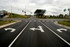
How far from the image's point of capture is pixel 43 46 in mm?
6031

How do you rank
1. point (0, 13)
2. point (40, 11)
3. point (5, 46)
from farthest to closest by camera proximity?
point (40, 11), point (0, 13), point (5, 46)

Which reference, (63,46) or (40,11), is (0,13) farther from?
(63,46)

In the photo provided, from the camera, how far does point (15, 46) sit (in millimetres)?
5938

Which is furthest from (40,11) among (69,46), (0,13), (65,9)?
(69,46)

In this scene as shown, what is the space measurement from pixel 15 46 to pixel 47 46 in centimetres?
213

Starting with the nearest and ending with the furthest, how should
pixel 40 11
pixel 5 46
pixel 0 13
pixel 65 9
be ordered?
1. pixel 5 46
2. pixel 65 9
3. pixel 0 13
4. pixel 40 11

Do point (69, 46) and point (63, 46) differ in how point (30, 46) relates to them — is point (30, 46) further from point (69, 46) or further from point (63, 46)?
point (69, 46)

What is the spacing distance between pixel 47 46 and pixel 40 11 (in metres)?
140

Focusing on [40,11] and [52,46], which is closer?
[52,46]

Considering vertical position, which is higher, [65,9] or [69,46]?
[65,9]

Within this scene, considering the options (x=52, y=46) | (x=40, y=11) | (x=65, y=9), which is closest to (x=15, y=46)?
(x=52, y=46)

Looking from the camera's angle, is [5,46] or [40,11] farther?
[40,11]

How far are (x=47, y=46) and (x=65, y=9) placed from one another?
27.4 meters

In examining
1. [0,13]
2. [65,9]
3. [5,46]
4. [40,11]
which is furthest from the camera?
[40,11]
